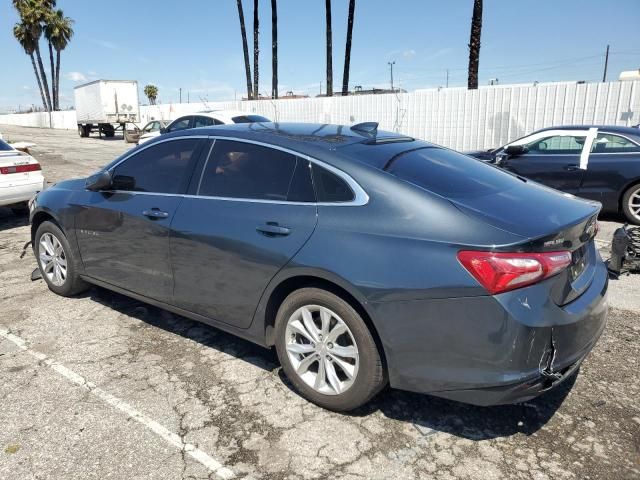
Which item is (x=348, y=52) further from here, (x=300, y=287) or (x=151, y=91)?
(x=151, y=91)

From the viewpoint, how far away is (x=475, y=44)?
16094 millimetres

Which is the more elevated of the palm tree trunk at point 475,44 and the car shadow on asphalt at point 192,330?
the palm tree trunk at point 475,44

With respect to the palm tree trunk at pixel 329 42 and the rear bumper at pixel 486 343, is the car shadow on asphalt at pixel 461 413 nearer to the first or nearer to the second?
the rear bumper at pixel 486 343

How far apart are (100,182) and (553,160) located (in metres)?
6.73

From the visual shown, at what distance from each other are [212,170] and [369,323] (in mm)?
1581

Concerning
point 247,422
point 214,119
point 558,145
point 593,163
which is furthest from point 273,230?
point 214,119

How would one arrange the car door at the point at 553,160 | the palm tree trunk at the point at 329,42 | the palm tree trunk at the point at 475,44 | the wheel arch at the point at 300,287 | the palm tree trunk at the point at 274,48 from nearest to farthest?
the wheel arch at the point at 300,287
the car door at the point at 553,160
the palm tree trunk at the point at 475,44
the palm tree trunk at the point at 329,42
the palm tree trunk at the point at 274,48

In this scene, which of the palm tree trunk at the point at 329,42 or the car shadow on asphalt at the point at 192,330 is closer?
the car shadow on asphalt at the point at 192,330

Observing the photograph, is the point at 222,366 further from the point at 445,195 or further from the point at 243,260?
the point at 445,195

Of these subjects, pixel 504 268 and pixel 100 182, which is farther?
pixel 100 182

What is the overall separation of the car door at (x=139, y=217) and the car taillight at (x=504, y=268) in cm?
213

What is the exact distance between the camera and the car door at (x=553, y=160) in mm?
7766

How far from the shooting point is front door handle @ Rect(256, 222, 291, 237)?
2920 millimetres

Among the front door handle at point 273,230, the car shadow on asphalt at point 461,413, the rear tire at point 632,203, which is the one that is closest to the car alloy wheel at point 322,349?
the car shadow on asphalt at point 461,413
